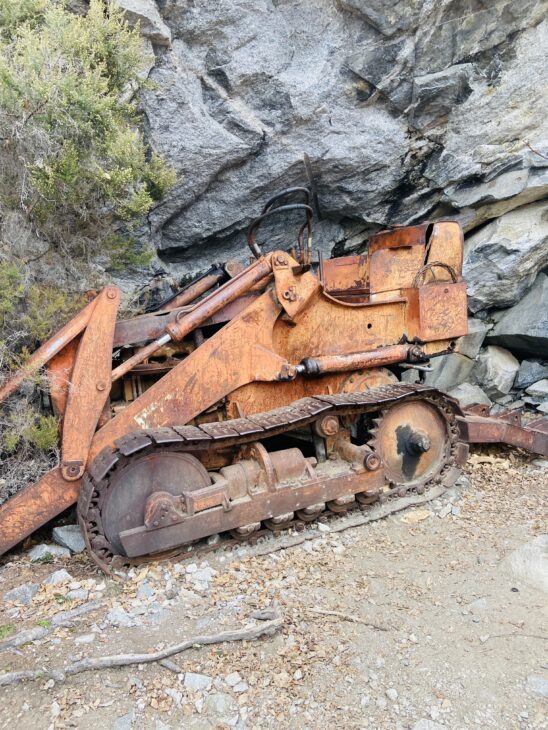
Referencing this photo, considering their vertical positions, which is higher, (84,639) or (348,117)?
(348,117)

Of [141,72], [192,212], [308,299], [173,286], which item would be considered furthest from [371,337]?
[141,72]

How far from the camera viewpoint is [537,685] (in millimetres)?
2604

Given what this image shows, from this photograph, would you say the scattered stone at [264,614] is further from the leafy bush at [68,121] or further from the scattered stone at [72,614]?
the leafy bush at [68,121]

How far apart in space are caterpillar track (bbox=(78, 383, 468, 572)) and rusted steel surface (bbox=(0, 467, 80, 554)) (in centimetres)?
20

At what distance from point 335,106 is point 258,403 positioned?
3894 millimetres

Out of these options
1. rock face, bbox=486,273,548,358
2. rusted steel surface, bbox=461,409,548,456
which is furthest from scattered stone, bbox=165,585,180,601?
rock face, bbox=486,273,548,358

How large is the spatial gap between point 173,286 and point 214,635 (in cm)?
361

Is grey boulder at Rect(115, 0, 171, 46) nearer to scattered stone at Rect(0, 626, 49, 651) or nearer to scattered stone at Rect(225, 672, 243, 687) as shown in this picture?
scattered stone at Rect(0, 626, 49, 651)

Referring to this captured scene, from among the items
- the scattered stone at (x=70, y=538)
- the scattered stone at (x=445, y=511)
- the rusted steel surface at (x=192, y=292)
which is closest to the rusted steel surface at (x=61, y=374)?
the scattered stone at (x=70, y=538)

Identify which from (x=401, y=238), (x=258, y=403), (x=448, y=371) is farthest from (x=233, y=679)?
(x=448, y=371)

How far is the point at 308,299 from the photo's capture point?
4.57 m

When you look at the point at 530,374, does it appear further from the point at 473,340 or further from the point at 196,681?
the point at 196,681

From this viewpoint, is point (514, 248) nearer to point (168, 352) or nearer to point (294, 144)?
point (294, 144)

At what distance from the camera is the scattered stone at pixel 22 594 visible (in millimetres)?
3289
